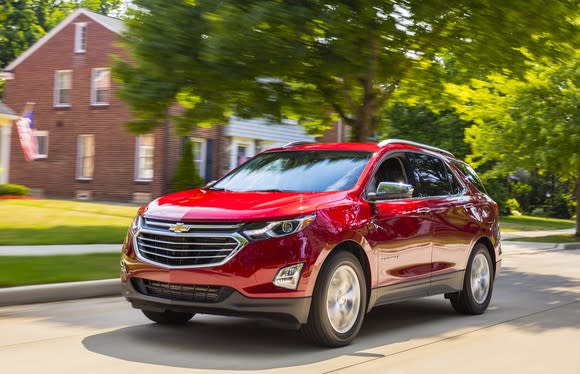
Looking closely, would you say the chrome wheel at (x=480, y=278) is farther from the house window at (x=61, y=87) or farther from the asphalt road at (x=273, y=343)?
the house window at (x=61, y=87)

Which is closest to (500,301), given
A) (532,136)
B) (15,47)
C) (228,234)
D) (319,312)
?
(319,312)

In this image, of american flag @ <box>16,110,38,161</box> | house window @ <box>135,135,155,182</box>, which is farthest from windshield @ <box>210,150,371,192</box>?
american flag @ <box>16,110,38,161</box>

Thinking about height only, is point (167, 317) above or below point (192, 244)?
below

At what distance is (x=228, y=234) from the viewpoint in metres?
6.12

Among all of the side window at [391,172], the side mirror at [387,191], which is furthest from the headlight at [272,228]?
the side window at [391,172]

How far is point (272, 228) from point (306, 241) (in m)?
0.28

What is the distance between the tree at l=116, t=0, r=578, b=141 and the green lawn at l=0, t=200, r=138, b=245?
2522 mm

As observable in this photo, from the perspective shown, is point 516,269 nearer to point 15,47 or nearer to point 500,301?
point 500,301

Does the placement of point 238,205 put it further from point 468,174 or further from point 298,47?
point 298,47

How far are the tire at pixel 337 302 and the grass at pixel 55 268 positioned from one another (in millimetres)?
4199

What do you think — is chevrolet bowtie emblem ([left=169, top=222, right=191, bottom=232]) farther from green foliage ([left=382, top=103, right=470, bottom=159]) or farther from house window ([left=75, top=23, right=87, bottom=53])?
green foliage ([left=382, top=103, right=470, bottom=159])

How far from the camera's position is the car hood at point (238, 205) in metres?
6.22

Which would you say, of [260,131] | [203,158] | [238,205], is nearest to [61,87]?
[203,158]

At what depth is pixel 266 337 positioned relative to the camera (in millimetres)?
7113
